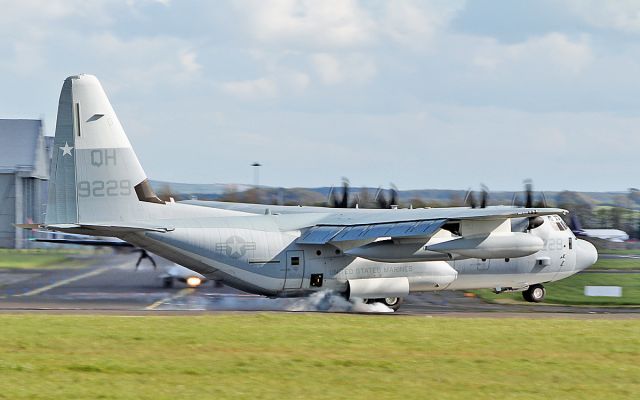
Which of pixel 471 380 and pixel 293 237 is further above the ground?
pixel 293 237

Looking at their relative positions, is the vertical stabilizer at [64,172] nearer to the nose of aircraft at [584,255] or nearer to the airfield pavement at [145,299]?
the airfield pavement at [145,299]

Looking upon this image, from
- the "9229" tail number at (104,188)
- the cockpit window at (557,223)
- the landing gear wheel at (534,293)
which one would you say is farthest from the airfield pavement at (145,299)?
the "9229" tail number at (104,188)

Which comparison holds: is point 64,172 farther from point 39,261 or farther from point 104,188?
point 39,261

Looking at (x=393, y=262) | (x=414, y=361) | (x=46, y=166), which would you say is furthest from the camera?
(x=46, y=166)

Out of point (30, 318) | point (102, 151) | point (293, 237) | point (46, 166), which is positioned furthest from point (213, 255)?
point (46, 166)

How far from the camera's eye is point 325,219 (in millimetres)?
32750

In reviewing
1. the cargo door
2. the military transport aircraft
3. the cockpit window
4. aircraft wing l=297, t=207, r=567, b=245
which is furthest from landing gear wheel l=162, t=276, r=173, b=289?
the cockpit window

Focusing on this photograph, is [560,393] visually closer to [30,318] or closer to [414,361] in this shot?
[414,361]

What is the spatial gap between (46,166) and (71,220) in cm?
5858

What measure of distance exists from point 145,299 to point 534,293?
622 inches

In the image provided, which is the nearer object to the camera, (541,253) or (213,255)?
(213,255)

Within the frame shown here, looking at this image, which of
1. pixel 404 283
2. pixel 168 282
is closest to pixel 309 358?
pixel 404 283

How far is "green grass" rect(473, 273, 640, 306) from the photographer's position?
38938 mm

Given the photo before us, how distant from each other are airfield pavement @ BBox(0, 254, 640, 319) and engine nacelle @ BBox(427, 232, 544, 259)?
6.77 feet
